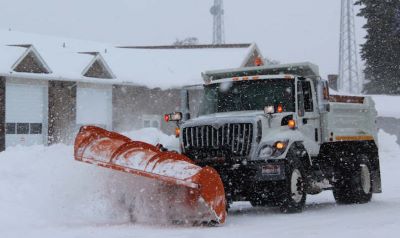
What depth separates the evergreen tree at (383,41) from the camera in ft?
157

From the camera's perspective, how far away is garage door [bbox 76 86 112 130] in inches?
1430

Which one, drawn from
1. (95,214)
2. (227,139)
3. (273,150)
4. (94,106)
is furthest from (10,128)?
(273,150)

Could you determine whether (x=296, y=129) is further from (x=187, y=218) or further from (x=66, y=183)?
(x=66, y=183)

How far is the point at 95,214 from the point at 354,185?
5.59 metres

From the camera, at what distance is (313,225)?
34.9ft

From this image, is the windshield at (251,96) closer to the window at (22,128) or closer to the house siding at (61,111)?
the window at (22,128)

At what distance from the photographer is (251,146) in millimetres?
12062

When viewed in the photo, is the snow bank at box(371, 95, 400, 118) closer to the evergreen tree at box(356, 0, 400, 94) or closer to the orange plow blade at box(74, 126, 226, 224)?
the evergreen tree at box(356, 0, 400, 94)

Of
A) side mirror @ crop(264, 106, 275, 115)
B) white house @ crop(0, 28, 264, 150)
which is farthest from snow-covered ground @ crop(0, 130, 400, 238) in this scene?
white house @ crop(0, 28, 264, 150)

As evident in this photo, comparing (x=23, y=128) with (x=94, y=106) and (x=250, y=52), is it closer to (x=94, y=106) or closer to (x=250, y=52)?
(x=94, y=106)

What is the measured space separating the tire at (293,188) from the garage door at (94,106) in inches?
968

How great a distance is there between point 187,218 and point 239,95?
119 inches

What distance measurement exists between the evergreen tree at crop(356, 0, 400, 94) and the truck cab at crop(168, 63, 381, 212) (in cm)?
3344

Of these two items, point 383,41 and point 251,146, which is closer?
point 251,146
